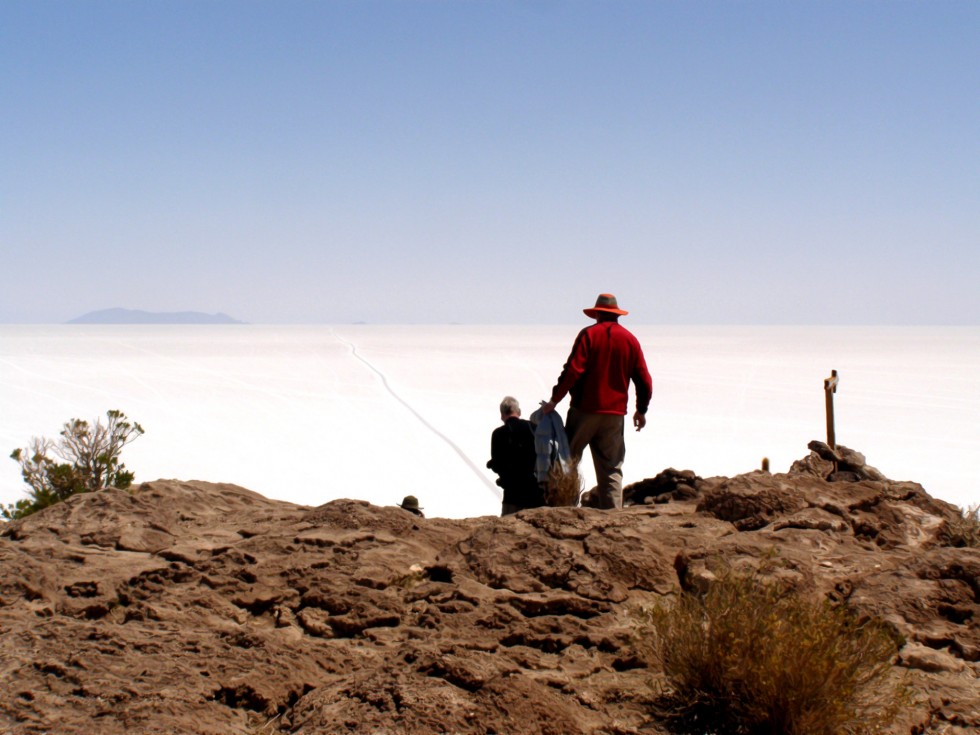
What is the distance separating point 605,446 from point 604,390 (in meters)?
0.43

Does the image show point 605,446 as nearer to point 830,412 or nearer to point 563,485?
point 563,485

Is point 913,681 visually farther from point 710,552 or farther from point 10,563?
point 10,563

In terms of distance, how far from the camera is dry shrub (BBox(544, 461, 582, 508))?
22.5ft

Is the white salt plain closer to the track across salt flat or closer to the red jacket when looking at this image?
the track across salt flat

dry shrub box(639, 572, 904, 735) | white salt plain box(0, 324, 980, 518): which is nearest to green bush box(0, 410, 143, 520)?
white salt plain box(0, 324, 980, 518)

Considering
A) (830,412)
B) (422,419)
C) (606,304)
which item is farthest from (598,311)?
(422,419)

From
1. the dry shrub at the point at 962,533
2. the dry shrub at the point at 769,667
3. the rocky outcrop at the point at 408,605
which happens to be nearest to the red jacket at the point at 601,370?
the rocky outcrop at the point at 408,605

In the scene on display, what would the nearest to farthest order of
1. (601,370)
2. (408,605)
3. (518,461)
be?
(408,605)
(601,370)
(518,461)

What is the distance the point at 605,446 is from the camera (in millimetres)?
7199

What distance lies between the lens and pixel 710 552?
447cm

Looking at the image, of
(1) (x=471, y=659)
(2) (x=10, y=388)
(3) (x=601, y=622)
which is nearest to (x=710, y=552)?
(3) (x=601, y=622)

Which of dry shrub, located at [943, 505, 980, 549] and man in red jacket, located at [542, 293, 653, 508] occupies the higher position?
man in red jacket, located at [542, 293, 653, 508]

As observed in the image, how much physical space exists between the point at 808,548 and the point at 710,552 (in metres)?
0.64

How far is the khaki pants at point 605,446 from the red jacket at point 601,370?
7 centimetres
